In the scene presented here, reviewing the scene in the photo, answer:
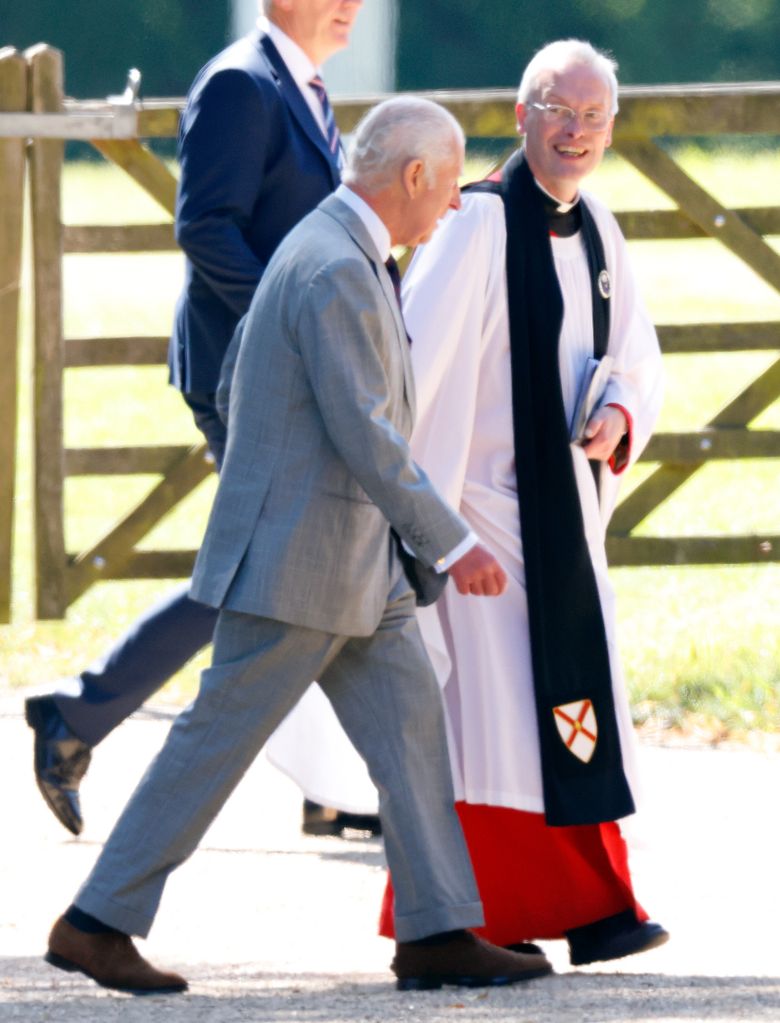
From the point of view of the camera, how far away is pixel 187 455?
6.83m

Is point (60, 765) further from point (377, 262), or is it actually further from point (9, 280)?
point (9, 280)

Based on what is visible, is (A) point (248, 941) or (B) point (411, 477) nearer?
(B) point (411, 477)

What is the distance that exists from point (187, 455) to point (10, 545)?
642mm

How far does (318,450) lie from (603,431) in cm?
80

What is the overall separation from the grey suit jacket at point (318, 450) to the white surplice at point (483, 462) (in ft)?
1.46

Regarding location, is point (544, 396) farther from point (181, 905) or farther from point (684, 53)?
point (684, 53)

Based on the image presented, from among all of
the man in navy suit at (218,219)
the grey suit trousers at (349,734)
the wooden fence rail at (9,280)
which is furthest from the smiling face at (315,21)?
the wooden fence rail at (9,280)

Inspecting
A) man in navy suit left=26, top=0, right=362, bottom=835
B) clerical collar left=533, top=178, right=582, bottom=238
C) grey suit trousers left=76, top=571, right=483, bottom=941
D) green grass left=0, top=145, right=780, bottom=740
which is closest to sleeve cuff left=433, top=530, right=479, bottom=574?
grey suit trousers left=76, top=571, right=483, bottom=941

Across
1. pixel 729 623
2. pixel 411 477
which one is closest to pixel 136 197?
pixel 729 623

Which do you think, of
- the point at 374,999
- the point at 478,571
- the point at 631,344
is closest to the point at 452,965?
the point at 374,999

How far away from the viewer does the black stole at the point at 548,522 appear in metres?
3.95

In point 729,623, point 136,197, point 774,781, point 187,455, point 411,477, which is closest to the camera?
point 411,477

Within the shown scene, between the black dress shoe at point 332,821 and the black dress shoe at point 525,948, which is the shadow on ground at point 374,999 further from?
the black dress shoe at point 332,821

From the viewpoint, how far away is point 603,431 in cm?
404
